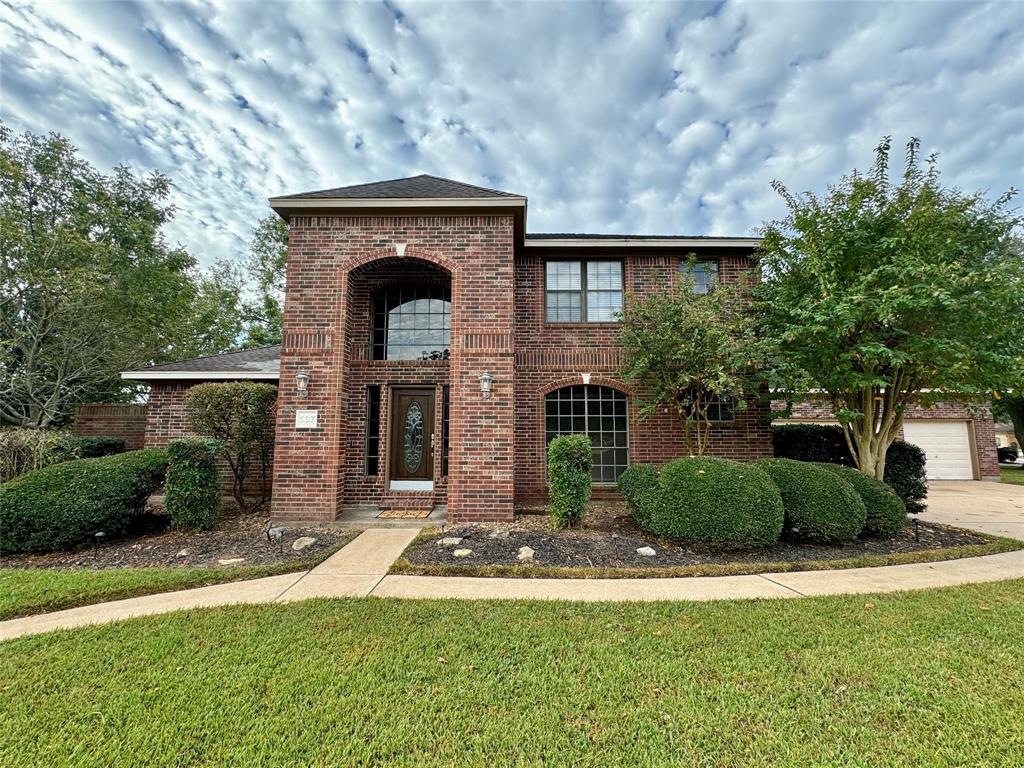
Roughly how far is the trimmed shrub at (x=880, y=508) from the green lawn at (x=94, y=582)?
728 cm

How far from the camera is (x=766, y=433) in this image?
8.30 m

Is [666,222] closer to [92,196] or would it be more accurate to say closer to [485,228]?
[485,228]

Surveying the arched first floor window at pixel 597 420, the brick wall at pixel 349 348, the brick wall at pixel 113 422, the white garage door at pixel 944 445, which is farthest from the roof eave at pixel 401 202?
the white garage door at pixel 944 445

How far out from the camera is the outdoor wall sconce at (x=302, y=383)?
22.6 ft

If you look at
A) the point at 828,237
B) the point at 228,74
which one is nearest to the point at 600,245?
the point at 828,237

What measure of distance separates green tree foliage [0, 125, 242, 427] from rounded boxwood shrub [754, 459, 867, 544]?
1536 cm

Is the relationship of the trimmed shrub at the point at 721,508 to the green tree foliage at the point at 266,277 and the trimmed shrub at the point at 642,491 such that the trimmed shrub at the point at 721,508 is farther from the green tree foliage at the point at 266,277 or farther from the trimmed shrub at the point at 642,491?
the green tree foliage at the point at 266,277

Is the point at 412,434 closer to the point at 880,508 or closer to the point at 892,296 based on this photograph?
the point at 880,508

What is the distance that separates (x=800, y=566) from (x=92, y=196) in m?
20.0

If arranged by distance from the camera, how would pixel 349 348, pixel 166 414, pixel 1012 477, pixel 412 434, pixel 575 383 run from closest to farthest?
pixel 349 348 → pixel 412 434 → pixel 575 383 → pixel 166 414 → pixel 1012 477

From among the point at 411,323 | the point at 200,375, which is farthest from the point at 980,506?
the point at 200,375

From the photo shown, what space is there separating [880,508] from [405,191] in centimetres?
892

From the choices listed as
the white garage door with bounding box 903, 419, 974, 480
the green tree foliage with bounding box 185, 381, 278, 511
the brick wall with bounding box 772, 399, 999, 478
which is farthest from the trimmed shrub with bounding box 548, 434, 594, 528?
the white garage door with bounding box 903, 419, 974, 480

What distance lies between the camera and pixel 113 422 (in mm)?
10125
